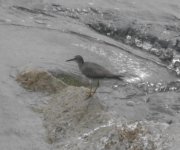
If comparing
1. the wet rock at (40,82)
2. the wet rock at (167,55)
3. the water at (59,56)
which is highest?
the wet rock at (40,82)

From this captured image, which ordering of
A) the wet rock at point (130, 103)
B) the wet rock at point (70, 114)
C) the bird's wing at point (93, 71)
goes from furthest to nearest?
the wet rock at point (130, 103) < the bird's wing at point (93, 71) < the wet rock at point (70, 114)

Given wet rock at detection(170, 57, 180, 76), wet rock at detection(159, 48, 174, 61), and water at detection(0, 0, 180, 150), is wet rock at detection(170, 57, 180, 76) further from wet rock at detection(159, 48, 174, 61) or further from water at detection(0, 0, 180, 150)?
water at detection(0, 0, 180, 150)

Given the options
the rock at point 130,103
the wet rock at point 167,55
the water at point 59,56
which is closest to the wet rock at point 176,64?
the wet rock at point 167,55

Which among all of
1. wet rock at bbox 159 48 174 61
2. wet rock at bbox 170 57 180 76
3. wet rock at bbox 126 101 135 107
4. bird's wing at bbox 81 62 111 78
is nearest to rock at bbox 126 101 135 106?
wet rock at bbox 126 101 135 107

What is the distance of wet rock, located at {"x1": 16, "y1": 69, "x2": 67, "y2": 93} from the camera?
987 centimetres

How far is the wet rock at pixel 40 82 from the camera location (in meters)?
9.87

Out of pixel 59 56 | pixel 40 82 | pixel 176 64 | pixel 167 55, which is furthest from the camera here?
pixel 167 55

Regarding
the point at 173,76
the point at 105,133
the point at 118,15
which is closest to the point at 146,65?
the point at 173,76

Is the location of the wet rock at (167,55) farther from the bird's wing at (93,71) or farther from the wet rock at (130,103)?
the bird's wing at (93,71)

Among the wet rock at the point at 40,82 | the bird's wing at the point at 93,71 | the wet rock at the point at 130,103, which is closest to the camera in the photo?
the wet rock at the point at 40,82

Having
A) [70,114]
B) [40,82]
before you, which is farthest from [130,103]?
[70,114]

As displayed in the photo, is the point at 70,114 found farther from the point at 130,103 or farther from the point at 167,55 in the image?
the point at 167,55

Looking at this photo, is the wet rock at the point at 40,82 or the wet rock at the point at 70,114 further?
the wet rock at the point at 40,82

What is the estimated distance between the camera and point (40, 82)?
10.0 m
